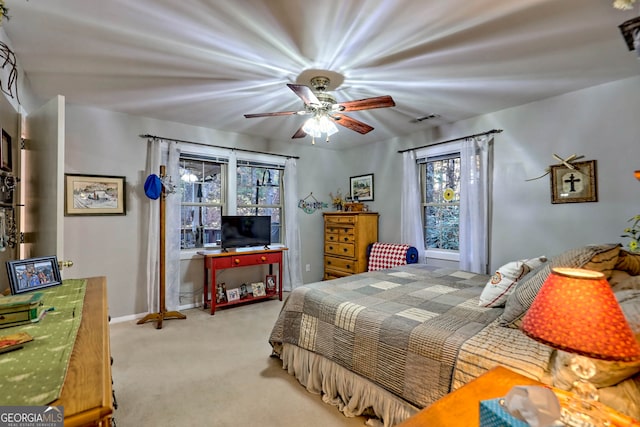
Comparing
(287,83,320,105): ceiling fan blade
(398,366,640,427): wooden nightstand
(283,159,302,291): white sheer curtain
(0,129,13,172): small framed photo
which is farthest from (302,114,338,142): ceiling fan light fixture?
(283,159,302,291): white sheer curtain

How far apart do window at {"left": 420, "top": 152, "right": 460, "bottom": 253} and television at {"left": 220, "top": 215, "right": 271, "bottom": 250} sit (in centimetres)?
232

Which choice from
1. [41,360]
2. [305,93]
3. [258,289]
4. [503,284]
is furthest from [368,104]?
[258,289]

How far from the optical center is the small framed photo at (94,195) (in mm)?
3211

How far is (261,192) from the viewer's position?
4.70m

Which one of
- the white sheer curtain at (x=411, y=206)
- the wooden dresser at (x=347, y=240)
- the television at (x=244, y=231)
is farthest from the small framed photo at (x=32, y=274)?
the white sheer curtain at (x=411, y=206)

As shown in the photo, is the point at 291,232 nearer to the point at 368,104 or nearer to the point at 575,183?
the point at 368,104

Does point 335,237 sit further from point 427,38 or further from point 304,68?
point 427,38

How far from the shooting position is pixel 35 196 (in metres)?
2.03

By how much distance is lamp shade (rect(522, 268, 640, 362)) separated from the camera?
765 millimetres

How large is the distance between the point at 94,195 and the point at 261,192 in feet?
6.97

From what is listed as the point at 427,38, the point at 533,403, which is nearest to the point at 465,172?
the point at 427,38

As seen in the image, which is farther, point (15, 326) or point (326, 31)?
point (326, 31)

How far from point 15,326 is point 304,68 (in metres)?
2.26

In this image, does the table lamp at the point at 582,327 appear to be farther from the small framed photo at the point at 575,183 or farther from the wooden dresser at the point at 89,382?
the small framed photo at the point at 575,183
